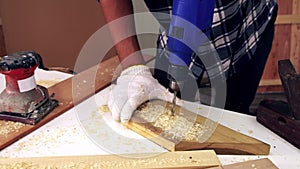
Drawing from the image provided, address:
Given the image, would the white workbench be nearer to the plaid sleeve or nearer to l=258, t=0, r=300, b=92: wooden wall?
the plaid sleeve

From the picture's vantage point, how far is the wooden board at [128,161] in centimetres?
69

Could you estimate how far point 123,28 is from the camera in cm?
112

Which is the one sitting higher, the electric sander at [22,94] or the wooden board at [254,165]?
the electric sander at [22,94]

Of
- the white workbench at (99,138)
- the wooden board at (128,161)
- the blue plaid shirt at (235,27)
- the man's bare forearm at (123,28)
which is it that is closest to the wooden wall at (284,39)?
the blue plaid shirt at (235,27)

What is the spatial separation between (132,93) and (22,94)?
25 centimetres

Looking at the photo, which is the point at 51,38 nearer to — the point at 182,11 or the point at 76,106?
the point at 76,106

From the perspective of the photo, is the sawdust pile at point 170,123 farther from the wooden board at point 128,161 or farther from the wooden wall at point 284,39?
the wooden wall at point 284,39

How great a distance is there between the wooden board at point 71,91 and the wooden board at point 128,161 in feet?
0.41

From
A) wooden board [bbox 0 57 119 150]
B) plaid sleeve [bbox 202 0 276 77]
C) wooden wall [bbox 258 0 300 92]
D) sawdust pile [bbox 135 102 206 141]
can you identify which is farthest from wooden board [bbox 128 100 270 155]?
wooden wall [bbox 258 0 300 92]

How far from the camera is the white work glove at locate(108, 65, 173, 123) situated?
2.84ft

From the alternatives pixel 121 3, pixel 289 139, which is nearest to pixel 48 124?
pixel 121 3

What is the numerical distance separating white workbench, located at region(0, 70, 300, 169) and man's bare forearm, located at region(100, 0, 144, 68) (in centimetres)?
21

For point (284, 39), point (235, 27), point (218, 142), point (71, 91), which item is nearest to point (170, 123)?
point (218, 142)

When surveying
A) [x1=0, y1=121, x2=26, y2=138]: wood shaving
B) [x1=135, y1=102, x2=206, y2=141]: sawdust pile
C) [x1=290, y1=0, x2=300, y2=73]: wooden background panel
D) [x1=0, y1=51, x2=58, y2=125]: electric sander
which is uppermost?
[x1=0, y1=51, x2=58, y2=125]: electric sander
